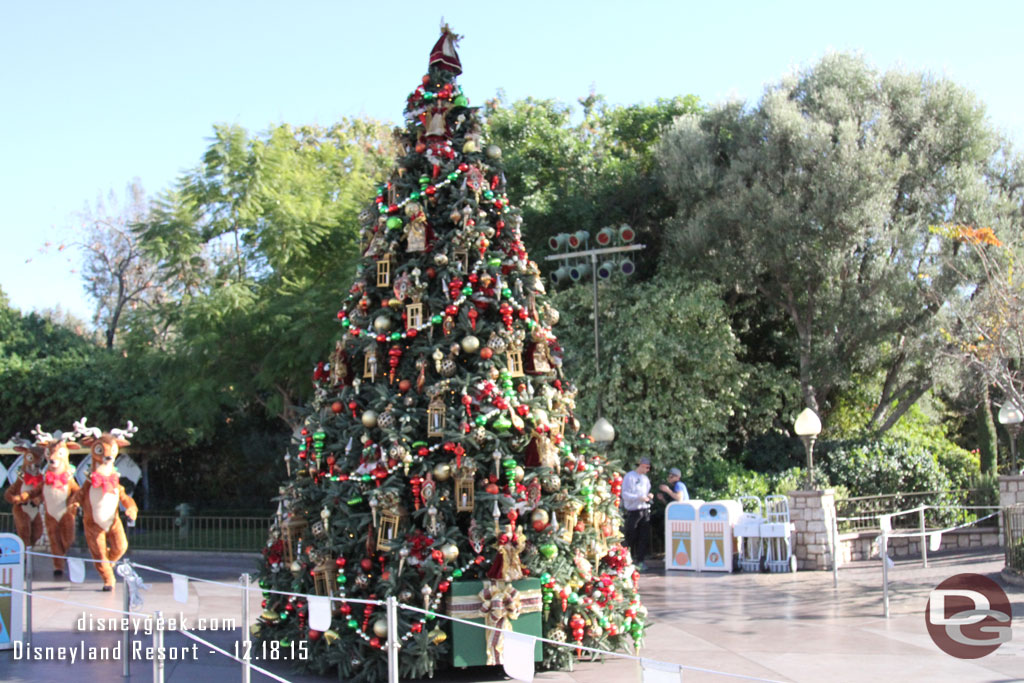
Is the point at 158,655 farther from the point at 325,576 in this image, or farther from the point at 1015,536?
the point at 1015,536

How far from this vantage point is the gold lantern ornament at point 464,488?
7199mm

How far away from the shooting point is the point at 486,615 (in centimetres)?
700

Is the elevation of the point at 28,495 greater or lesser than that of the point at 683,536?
greater

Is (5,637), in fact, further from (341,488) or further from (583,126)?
→ (583,126)

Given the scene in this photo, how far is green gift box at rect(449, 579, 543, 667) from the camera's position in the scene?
22.9 ft

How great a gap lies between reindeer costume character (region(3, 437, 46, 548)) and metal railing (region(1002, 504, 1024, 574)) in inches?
551

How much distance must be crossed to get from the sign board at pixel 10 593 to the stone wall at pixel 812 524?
10.7 meters

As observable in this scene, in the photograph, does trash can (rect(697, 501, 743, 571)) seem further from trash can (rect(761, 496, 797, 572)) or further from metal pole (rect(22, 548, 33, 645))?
metal pole (rect(22, 548, 33, 645))

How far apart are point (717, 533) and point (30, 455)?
11.0m

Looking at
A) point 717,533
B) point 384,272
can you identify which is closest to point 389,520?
point 384,272

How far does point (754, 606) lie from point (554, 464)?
189 inches

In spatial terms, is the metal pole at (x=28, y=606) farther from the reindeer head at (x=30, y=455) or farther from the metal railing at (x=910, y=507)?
the metal railing at (x=910, y=507)

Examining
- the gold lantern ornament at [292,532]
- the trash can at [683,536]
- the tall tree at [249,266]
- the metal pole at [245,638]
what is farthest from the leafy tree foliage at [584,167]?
the metal pole at [245,638]

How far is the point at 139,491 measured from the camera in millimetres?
27500
